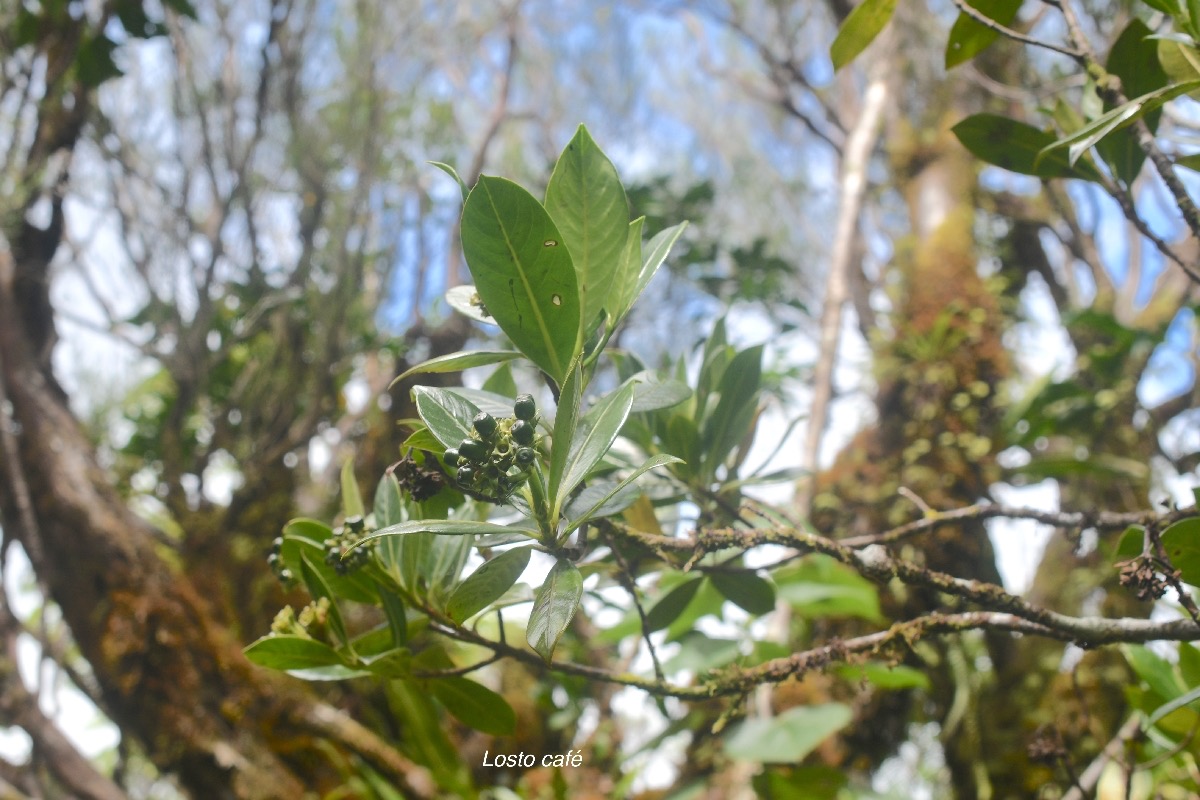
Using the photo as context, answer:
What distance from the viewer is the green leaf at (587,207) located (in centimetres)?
54

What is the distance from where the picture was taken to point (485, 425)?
19.7 inches

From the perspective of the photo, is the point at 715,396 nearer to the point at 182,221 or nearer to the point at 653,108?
the point at 182,221

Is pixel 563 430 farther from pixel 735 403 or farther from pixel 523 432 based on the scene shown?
pixel 735 403

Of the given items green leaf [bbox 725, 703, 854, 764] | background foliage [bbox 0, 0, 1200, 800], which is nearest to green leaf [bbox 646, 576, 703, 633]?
background foliage [bbox 0, 0, 1200, 800]

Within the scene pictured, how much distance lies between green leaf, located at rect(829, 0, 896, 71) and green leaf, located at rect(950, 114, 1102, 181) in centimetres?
11

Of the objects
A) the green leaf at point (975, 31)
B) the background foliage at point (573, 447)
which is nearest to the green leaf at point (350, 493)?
the background foliage at point (573, 447)

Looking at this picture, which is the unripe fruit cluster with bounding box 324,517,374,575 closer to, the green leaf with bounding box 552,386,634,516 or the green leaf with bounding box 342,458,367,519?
the green leaf with bounding box 342,458,367,519

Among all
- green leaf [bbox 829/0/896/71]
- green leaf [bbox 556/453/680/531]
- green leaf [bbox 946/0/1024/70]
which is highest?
green leaf [bbox 946/0/1024/70]

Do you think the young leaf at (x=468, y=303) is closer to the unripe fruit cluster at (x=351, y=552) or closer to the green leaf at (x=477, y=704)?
the unripe fruit cluster at (x=351, y=552)

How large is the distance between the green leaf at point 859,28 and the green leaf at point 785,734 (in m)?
1.03

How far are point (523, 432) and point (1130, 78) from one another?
1.85 feet

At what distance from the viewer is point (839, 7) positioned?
119 inches

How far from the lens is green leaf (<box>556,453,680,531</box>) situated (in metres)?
0.47

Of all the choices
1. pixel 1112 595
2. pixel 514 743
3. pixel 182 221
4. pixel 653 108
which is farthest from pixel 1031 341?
pixel 653 108
